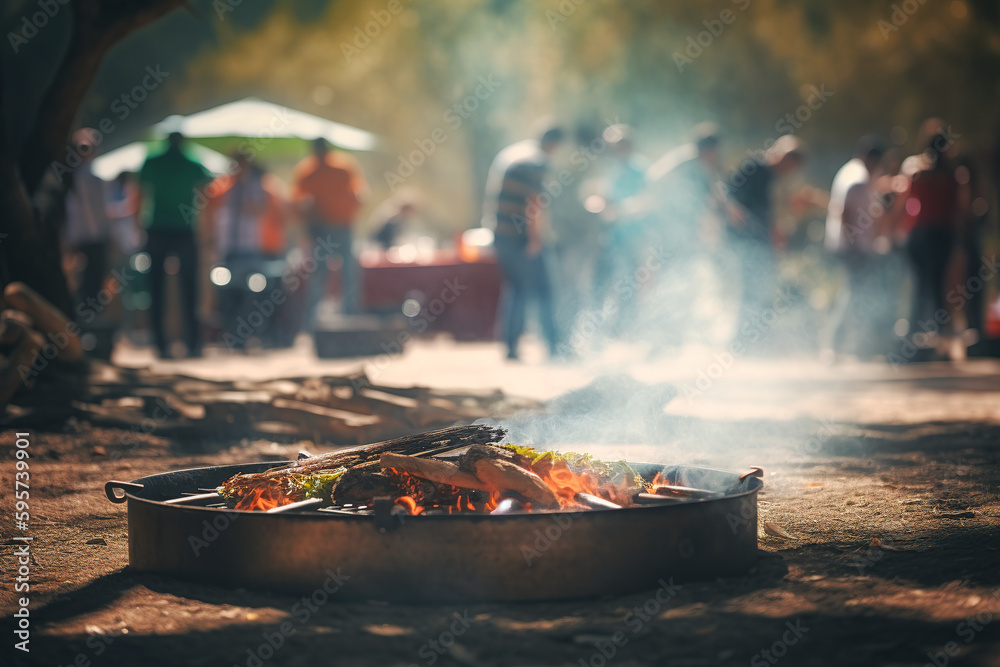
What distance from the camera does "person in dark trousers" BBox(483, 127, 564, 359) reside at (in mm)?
Answer: 10922

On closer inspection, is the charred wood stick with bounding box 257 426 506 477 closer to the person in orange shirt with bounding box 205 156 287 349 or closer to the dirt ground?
Result: the dirt ground

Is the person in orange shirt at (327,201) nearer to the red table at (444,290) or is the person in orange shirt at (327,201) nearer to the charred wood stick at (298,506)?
the red table at (444,290)

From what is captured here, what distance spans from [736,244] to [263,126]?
24.0 feet

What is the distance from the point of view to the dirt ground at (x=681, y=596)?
271 centimetres

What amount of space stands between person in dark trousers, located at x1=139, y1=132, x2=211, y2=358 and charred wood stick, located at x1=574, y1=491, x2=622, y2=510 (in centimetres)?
889

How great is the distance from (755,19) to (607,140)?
16770 millimetres

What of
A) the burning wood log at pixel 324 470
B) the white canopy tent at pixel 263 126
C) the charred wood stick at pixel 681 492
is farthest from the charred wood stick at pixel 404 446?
the white canopy tent at pixel 263 126

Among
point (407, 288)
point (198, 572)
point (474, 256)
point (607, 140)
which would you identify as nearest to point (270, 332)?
Result: point (407, 288)

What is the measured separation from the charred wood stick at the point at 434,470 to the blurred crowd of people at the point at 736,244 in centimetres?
772

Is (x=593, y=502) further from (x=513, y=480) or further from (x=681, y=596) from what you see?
(x=681, y=596)

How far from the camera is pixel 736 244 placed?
452 inches

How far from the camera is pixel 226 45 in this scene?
36.0 meters

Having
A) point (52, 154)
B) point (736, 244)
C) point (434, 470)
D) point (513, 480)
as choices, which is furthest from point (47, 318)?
point (736, 244)

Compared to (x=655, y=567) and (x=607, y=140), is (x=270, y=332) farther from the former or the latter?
(x=655, y=567)
